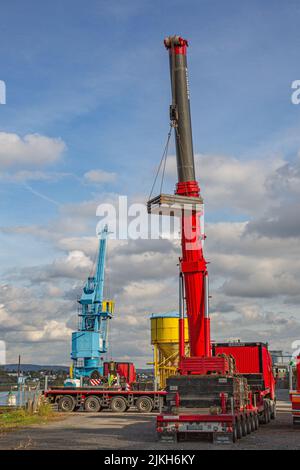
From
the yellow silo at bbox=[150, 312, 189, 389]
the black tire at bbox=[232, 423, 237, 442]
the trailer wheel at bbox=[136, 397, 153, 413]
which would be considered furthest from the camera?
the yellow silo at bbox=[150, 312, 189, 389]

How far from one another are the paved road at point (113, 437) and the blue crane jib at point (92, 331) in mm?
40738

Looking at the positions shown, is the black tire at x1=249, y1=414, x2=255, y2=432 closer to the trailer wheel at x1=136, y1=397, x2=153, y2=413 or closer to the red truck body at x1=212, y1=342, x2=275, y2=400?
the red truck body at x1=212, y1=342, x2=275, y2=400

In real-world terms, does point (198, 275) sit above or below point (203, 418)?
above

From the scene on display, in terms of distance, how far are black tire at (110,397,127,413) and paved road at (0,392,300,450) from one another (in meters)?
8.03

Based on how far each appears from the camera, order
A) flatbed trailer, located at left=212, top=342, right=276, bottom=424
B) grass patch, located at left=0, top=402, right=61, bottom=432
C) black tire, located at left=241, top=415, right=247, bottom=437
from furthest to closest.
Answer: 1. flatbed trailer, located at left=212, top=342, right=276, bottom=424
2. grass patch, located at left=0, top=402, right=61, bottom=432
3. black tire, located at left=241, top=415, right=247, bottom=437

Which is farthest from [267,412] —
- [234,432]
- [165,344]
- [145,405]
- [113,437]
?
[165,344]

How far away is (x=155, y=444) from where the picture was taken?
18.2 m

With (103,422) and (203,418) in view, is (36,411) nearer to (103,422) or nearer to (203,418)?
(103,422)

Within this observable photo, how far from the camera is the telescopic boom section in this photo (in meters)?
22.2

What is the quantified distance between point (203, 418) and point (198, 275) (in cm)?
570

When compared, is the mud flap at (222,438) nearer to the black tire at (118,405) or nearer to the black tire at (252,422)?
the black tire at (252,422)

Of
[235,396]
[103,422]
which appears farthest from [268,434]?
[103,422]

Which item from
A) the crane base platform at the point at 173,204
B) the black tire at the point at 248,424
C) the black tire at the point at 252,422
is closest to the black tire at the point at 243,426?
the black tire at the point at 248,424

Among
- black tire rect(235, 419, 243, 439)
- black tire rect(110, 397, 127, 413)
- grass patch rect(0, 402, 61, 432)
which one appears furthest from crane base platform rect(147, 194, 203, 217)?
black tire rect(110, 397, 127, 413)
